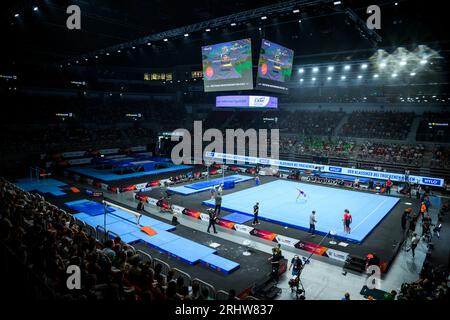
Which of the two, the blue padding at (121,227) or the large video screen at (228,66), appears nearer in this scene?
the blue padding at (121,227)

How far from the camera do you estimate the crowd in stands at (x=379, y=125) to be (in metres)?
34.8

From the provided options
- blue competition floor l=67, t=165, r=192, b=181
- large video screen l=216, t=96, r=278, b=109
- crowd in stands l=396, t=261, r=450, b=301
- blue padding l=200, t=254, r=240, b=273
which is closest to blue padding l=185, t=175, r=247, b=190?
blue competition floor l=67, t=165, r=192, b=181

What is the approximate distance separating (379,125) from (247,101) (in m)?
22.7

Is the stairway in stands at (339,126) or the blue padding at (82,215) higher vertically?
the stairway in stands at (339,126)

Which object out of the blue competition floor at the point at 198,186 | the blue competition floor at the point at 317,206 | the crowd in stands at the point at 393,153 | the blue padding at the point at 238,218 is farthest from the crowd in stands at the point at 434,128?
the blue padding at the point at 238,218

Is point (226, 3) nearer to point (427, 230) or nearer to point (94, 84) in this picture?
point (427, 230)

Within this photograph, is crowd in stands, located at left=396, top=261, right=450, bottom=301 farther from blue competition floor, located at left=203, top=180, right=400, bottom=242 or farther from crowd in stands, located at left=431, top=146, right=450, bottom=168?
crowd in stands, located at left=431, top=146, right=450, bottom=168

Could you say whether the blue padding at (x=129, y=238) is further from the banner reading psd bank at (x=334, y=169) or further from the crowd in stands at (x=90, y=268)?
the banner reading psd bank at (x=334, y=169)

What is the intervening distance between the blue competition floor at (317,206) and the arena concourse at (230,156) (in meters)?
0.20

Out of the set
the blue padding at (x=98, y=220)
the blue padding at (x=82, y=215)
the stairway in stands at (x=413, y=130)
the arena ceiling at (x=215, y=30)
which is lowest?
the blue padding at (x=98, y=220)

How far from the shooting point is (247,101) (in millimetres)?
22766

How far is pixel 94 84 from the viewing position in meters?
44.5

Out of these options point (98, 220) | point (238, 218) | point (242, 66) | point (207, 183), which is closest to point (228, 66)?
point (242, 66)
